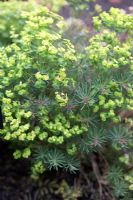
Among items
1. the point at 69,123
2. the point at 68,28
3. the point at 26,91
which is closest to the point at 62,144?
the point at 69,123

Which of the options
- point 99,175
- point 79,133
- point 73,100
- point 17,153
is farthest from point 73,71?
point 99,175

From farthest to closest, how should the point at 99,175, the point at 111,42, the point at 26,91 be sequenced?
the point at 99,175
the point at 111,42
the point at 26,91

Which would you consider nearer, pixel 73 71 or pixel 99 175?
pixel 73 71

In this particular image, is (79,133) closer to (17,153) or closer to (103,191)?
(17,153)

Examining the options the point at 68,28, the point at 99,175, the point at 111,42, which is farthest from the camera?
the point at 68,28

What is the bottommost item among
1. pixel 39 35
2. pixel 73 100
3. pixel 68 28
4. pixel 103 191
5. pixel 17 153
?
pixel 103 191

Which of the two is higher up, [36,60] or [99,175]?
[36,60]

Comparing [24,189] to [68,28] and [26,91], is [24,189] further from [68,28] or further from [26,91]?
[68,28]
